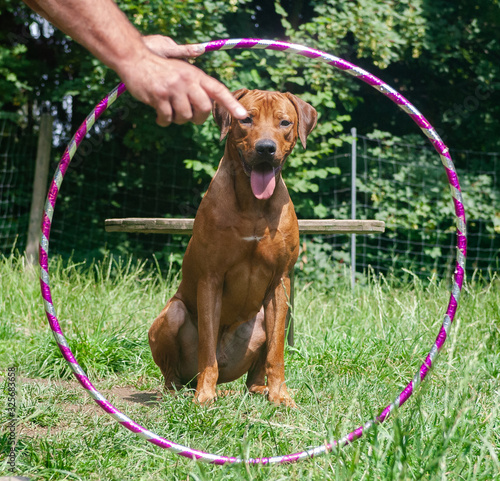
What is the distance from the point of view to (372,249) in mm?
8320

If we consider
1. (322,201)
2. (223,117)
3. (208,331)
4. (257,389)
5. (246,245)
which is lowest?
(257,389)

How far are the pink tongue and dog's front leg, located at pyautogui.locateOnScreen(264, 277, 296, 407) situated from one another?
48cm

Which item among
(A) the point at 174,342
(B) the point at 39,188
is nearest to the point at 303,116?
(A) the point at 174,342

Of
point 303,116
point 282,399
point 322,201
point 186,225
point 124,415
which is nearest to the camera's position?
point 124,415

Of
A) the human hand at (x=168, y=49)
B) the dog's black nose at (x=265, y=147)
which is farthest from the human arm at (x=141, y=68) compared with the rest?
the dog's black nose at (x=265, y=147)

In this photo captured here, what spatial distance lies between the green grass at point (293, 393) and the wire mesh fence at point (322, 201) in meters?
2.58

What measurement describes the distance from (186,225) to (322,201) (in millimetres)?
4756

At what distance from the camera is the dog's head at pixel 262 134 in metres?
2.94

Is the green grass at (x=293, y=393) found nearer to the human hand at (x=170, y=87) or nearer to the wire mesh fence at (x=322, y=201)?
the human hand at (x=170, y=87)

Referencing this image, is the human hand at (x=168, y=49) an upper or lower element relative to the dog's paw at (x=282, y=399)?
upper

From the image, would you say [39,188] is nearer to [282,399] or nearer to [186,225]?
[186,225]

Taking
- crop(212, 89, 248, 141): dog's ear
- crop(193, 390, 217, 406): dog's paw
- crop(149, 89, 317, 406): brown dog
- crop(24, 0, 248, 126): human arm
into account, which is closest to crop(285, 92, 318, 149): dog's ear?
crop(149, 89, 317, 406): brown dog

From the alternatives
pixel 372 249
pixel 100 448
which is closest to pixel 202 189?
pixel 372 249

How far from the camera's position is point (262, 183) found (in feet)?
9.79
